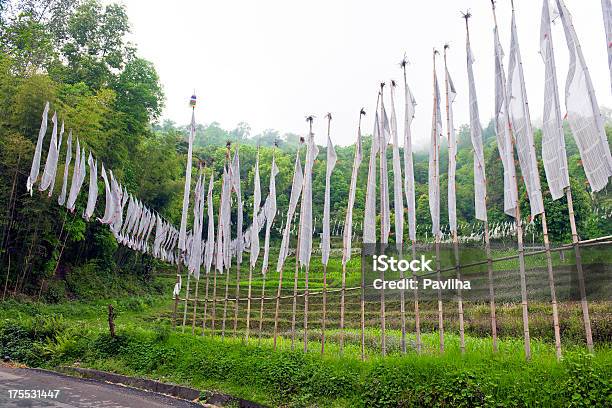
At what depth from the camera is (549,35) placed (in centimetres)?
667

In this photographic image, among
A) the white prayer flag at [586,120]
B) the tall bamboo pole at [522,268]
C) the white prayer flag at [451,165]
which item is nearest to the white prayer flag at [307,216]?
the white prayer flag at [451,165]

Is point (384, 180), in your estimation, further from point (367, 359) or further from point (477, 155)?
point (367, 359)

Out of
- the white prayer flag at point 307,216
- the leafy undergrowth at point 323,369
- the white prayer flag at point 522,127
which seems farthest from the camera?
the white prayer flag at point 307,216

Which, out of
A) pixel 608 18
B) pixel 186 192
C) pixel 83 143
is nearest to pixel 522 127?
pixel 608 18

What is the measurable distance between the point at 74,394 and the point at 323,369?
408 centimetres

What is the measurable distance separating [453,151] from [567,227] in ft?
54.4

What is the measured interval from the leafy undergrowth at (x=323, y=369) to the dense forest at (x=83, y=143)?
495 cm

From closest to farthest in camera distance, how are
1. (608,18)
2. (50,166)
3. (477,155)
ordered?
(608,18) → (477,155) → (50,166)

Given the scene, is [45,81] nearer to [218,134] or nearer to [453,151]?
[453,151]

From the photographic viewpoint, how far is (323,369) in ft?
26.3

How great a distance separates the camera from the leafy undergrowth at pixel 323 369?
5.39 meters

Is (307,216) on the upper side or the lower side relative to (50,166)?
lower

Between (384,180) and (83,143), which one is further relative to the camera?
(83,143)

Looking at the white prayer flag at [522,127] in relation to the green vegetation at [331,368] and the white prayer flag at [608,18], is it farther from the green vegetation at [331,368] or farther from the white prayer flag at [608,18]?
the green vegetation at [331,368]
